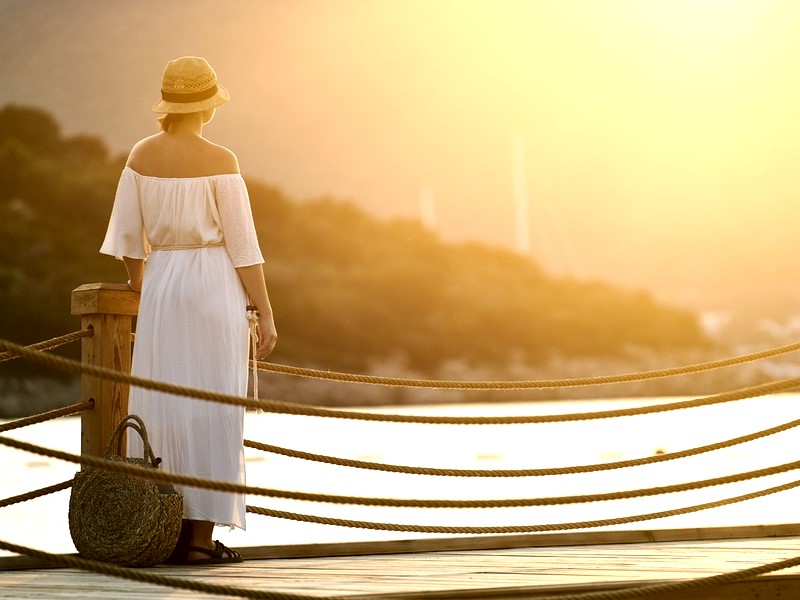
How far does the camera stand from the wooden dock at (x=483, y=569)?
2658mm

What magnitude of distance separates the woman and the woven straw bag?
14 cm

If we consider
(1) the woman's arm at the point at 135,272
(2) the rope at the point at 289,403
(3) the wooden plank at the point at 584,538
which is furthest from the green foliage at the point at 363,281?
(2) the rope at the point at 289,403

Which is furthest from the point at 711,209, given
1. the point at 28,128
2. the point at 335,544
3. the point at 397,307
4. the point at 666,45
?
the point at 335,544

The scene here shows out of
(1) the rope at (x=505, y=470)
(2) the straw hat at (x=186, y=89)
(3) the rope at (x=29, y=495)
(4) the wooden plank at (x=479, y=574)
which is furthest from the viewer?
(2) the straw hat at (x=186, y=89)

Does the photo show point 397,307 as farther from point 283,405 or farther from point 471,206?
point 283,405

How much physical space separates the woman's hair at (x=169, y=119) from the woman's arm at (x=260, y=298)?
1.43ft

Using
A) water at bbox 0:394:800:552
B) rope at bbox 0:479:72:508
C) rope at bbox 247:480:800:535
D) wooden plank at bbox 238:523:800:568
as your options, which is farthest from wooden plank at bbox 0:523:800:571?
rope at bbox 0:479:72:508

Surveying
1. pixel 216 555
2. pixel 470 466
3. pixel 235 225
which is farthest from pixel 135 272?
pixel 470 466

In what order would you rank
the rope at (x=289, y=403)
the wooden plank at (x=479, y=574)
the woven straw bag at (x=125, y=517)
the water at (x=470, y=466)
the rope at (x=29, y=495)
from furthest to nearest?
the water at (x=470, y=466) → the rope at (x=29, y=495) → the woven straw bag at (x=125, y=517) → the wooden plank at (x=479, y=574) → the rope at (x=289, y=403)

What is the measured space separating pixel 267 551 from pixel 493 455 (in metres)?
7.77

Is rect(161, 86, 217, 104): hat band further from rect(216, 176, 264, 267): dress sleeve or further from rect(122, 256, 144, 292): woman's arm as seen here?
rect(122, 256, 144, 292): woman's arm

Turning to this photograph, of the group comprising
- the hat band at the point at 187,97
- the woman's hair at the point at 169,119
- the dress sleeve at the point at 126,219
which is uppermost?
the hat band at the point at 187,97

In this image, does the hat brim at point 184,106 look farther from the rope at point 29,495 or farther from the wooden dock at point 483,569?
the wooden dock at point 483,569

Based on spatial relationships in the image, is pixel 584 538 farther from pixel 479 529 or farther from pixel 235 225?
pixel 235 225
